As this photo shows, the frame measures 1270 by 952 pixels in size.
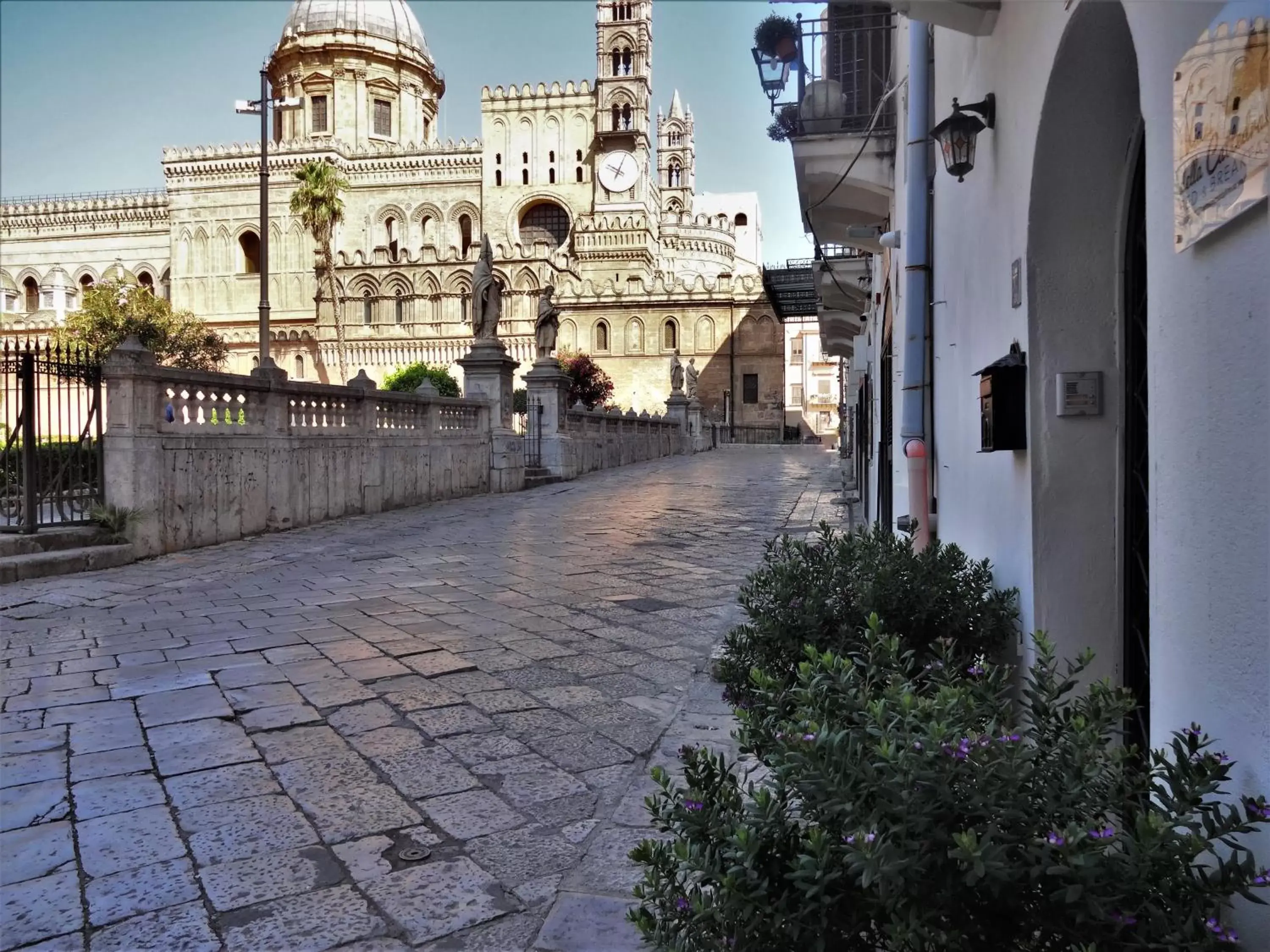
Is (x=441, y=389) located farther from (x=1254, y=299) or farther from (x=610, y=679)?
(x=1254, y=299)

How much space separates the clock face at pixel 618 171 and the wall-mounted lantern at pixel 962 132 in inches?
2401

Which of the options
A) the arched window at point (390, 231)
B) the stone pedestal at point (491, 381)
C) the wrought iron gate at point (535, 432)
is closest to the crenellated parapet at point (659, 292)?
the arched window at point (390, 231)

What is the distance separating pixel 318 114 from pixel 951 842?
244 feet

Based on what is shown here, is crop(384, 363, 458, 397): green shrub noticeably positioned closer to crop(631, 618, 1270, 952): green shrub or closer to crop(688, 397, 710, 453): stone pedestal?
crop(688, 397, 710, 453): stone pedestal

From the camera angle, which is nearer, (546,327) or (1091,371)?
(1091,371)

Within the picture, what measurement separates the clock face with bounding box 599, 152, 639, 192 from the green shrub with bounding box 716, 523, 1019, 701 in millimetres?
61862

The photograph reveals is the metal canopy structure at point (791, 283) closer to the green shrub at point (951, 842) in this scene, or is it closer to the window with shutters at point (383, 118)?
the green shrub at point (951, 842)

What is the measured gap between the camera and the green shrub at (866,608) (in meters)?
3.03

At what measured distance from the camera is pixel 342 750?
3.62m

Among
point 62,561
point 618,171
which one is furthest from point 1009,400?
point 618,171

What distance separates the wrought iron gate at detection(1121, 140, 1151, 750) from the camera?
262 cm

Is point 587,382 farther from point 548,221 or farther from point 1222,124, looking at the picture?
point 1222,124

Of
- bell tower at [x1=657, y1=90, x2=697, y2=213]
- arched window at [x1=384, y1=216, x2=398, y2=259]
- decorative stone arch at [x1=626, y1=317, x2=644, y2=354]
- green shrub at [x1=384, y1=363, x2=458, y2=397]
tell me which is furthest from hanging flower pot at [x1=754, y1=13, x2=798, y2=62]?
bell tower at [x1=657, y1=90, x2=697, y2=213]

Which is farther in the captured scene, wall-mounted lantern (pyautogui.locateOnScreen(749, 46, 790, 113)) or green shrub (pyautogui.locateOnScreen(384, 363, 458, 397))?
green shrub (pyautogui.locateOnScreen(384, 363, 458, 397))
